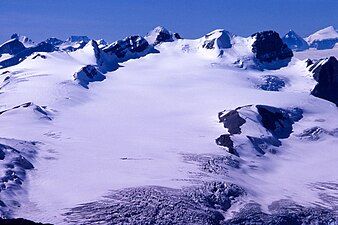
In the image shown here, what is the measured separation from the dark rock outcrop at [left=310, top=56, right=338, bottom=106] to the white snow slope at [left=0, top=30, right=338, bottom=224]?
3531 millimetres

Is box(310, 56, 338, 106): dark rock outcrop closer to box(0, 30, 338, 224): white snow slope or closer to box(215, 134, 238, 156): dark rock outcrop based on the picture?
box(0, 30, 338, 224): white snow slope

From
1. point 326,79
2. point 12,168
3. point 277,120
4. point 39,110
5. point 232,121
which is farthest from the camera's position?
point 326,79

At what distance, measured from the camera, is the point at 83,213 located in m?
81.2

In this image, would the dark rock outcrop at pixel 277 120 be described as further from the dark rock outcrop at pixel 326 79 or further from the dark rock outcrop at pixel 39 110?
the dark rock outcrop at pixel 39 110

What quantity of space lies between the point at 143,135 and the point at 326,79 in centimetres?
7666

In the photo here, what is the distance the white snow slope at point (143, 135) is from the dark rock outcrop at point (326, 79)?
3.53 meters

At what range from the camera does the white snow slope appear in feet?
310

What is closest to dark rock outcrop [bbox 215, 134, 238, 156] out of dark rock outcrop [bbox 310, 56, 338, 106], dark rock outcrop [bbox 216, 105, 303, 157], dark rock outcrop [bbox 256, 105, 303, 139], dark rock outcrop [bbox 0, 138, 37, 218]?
dark rock outcrop [bbox 216, 105, 303, 157]

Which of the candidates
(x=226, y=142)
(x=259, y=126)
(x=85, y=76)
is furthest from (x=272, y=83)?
(x=226, y=142)

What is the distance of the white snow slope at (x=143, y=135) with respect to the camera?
9450cm

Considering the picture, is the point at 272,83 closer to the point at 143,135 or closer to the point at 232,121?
the point at 232,121

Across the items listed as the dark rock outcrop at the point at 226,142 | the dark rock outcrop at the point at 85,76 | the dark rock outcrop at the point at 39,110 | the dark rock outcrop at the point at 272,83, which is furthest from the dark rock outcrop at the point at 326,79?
the dark rock outcrop at the point at 39,110

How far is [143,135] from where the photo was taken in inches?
5133

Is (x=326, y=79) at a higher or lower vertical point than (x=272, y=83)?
higher
